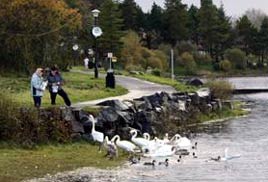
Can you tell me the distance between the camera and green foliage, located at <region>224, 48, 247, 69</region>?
384 ft

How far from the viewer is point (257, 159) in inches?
992

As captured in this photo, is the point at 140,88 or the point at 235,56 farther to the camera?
the point at 235,56

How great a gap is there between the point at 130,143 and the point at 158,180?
19.0 feet

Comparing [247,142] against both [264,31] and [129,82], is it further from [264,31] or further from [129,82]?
[264,31]

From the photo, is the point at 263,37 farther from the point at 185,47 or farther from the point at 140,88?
the point at 140,88

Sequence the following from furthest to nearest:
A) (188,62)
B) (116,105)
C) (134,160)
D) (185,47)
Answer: (185,47) < (188,62) < (116,105) < (134,160)

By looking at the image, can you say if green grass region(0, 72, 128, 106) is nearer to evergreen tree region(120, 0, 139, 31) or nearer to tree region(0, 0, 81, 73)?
tree region(0, 0, 81, 73)

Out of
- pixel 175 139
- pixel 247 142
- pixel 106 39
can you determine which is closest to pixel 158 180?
pixel 175 139

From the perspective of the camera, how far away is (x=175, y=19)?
114875 millimetres

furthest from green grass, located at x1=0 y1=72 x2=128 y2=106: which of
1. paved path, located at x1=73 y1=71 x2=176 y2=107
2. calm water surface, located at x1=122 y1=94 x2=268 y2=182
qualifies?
calm water surface, located at x1=122 y1=94 x2=268 y2=182

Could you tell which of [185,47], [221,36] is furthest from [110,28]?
[221,36]

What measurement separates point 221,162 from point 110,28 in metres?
57.5

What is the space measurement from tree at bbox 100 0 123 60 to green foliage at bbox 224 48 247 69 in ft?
124

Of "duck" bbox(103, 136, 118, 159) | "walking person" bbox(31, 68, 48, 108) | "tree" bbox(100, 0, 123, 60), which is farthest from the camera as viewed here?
"tree" bbox(100, 0, 123, 60)
